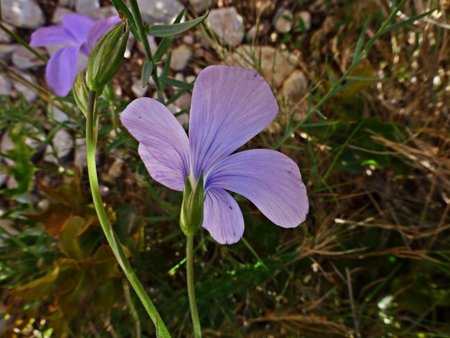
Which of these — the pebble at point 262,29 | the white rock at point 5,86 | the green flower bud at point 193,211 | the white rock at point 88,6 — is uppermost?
→ the green flower bud at point 193,211

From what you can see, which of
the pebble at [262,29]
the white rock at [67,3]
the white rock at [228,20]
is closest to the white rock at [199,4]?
the white rock at [228,20]

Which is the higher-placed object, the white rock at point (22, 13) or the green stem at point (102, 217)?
the green stem at point (102, 217)

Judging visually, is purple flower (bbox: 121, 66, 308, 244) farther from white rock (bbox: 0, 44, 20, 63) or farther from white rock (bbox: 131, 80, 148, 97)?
white rock (bbox: 0, 44, 20, 63)

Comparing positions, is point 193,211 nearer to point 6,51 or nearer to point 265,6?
point 265,6

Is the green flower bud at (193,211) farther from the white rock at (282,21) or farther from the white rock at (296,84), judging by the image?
the white rock at (282,21)

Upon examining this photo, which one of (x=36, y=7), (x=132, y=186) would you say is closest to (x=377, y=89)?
(x=132, y=186)

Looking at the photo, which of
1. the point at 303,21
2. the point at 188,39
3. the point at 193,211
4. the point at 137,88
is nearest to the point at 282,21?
the point at 303,21

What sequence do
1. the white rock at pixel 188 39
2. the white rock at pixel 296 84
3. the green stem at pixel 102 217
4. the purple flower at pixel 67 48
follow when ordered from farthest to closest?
the white rock at pixel 188 39 → the white rock at pixel 296 84 → the purple flower at pixel 67 48 → the green stem at pixel 102 217
